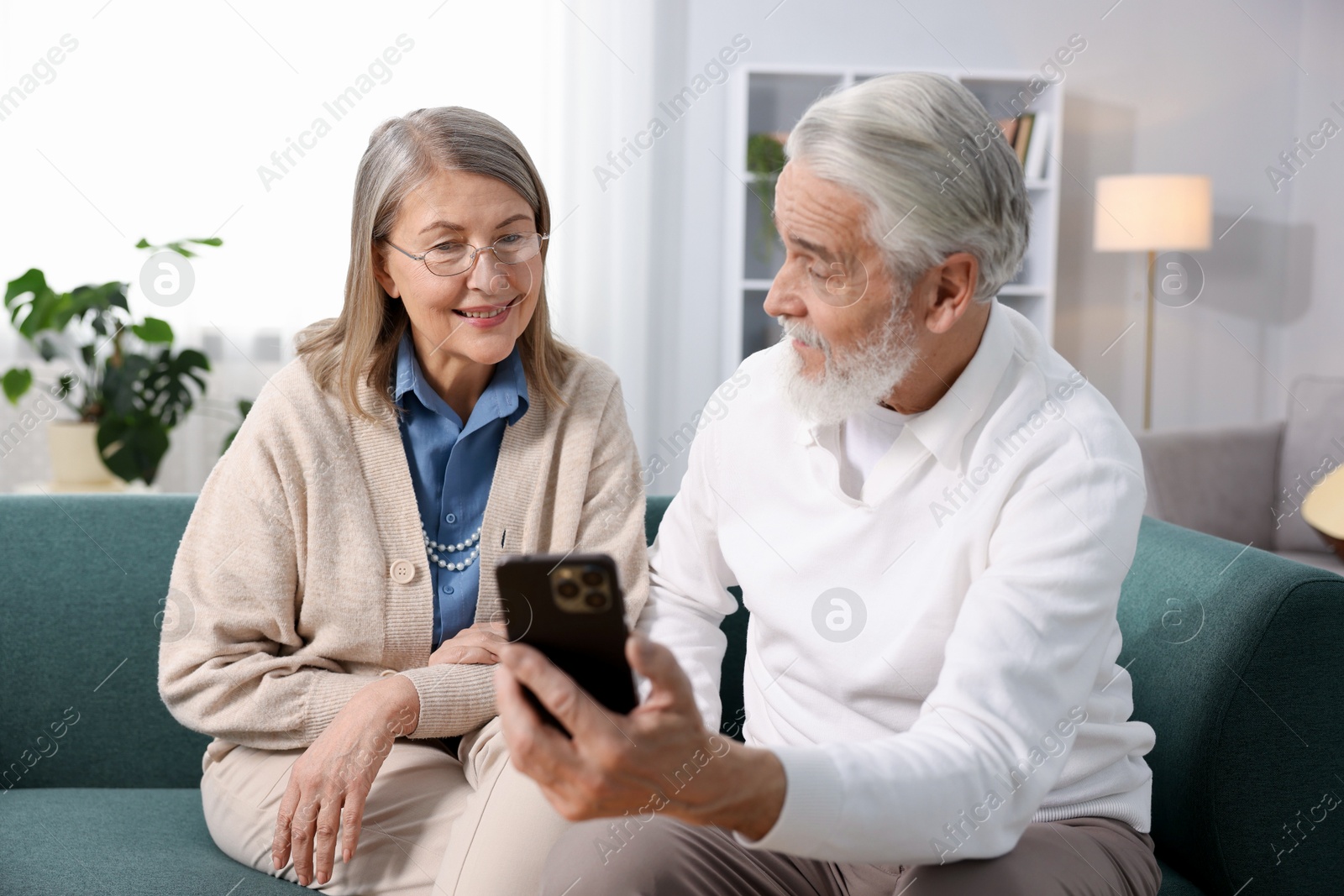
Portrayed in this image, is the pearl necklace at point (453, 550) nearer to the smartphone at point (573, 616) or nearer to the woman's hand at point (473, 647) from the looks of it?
the woman's hand at point (473, 647)

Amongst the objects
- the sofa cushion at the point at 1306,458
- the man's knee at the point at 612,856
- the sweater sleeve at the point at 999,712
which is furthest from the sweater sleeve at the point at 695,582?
the sofa cushion at the point at 1306,458

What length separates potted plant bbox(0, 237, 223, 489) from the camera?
3.10m

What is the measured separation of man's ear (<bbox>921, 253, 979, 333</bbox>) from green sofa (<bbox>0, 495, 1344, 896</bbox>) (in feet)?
1.65

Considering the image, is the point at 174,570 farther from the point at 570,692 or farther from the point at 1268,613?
the point at 1268,613

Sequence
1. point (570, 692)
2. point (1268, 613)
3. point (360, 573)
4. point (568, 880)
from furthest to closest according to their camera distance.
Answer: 1. point (360, 573)
2. point (1268, 613)
3. point (568, 880)
4. point (570, 692)

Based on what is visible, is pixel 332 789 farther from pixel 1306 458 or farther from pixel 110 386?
pixel 1306 458

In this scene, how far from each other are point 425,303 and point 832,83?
3.15 m

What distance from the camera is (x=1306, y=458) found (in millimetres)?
3385

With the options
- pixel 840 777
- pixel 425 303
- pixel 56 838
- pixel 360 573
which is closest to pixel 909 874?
pixel 840 777

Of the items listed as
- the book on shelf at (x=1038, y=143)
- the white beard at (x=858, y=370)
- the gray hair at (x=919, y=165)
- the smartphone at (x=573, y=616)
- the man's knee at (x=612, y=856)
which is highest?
the book on shelf at (x=1038, y=143)

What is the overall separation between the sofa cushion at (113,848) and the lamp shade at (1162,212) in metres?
3.68

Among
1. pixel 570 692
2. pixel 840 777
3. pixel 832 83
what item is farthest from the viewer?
pixel 832 83

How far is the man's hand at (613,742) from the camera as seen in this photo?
75 centimetres

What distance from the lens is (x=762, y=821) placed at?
0.83 meters
